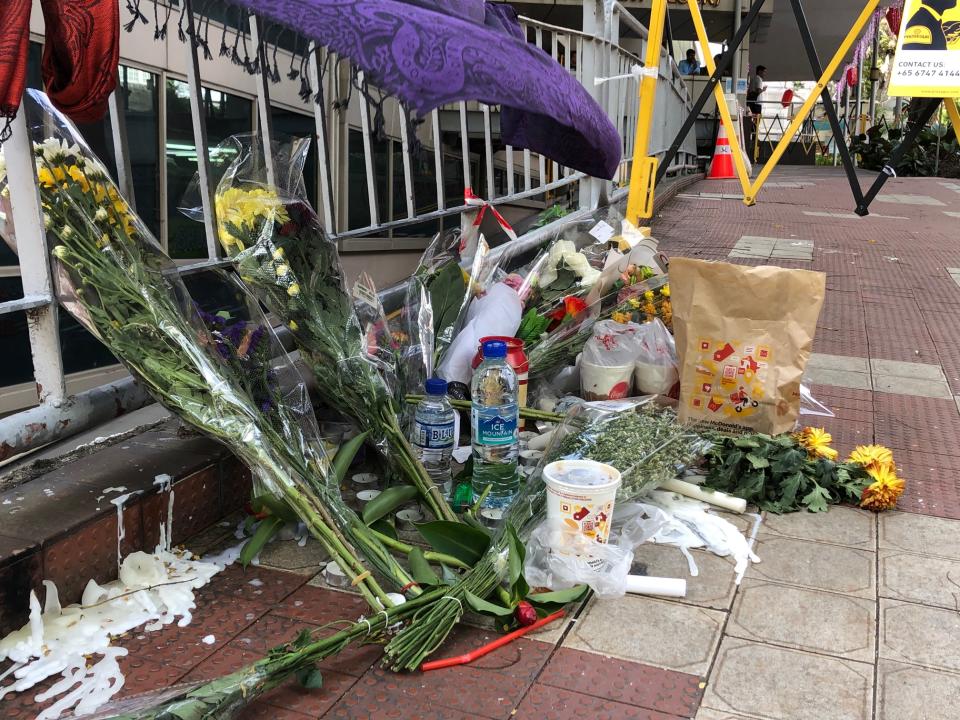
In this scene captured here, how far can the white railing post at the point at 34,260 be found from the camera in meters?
2.38

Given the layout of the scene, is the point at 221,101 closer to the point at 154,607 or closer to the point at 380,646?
the point at 154,607

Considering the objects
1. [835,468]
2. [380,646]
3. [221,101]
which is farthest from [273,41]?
[835,468]

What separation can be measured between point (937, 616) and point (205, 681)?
193 cm

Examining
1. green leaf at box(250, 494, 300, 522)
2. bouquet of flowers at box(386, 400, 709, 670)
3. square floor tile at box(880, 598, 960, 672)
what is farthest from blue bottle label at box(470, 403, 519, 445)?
square floor tile at box(880, 598, 960, 672)

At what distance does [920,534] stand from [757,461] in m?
0.56

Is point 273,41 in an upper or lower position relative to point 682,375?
upper

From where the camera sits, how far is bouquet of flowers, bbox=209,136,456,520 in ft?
9.38

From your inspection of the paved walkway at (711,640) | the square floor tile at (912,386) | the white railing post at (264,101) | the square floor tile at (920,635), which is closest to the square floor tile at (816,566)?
the paved walkway at (711,640)

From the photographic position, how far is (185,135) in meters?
4.91

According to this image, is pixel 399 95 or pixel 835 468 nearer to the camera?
pixel 399 95

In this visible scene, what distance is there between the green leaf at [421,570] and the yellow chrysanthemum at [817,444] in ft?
5.19

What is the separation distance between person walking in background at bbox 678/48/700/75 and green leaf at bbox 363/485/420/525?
17698mm

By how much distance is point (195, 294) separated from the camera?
304 cm

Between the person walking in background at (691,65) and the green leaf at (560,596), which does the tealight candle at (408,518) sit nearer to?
the green leaf at (560,596)
